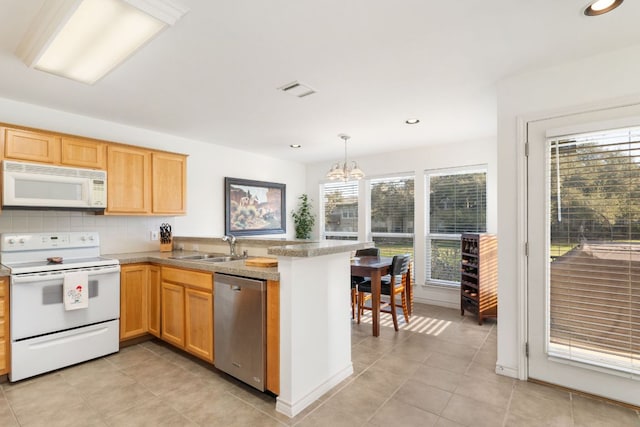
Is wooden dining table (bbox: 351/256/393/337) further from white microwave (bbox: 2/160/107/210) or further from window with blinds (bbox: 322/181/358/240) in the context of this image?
white microwave (bbox: 2/160/107/210)

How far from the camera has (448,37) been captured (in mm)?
2059

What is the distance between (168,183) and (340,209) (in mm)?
3205

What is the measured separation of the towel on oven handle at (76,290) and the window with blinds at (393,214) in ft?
13.7

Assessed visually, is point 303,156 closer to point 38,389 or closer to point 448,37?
point 448,37

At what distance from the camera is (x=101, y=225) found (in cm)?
362

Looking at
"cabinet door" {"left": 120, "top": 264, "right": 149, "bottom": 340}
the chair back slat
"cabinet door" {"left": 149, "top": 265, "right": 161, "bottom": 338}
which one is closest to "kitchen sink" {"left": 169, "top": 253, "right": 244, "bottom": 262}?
"cabinet door" {"left": 149, "top": 265, "right": 161, "bottom": 338}

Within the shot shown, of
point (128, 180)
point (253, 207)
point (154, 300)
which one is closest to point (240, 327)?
point (154, 300)

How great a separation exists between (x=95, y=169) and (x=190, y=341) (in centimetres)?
198

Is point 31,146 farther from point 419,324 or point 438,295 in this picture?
point 438,295

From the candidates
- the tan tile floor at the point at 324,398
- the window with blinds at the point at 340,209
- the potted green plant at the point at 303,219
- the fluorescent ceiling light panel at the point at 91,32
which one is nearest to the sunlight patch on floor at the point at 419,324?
the tan tile floor at the point at 324,398

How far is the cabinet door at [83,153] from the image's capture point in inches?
121

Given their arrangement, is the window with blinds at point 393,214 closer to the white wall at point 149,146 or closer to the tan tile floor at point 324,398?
the white wall at point 149,146

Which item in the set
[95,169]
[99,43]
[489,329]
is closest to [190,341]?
[95,169]

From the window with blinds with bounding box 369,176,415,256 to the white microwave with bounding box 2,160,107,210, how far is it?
4018 millimetres
